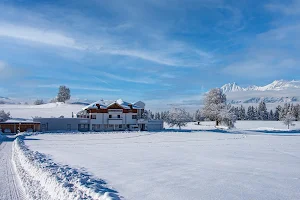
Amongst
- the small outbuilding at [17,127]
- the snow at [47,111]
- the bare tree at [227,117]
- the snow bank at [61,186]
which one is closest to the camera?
the snow bank at [61,186]

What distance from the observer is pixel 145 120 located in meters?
67.4

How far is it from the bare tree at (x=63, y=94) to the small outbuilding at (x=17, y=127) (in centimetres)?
7981

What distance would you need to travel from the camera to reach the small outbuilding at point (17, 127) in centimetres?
5547

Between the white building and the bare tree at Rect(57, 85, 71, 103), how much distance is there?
71932mm

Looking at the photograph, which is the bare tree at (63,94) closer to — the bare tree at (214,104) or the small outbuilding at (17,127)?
the small outbuilding at (17,127)

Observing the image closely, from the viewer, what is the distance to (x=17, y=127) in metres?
56.4

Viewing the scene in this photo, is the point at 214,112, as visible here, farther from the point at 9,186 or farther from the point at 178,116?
the point at 9,186

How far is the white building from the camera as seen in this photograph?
6488 centimetres

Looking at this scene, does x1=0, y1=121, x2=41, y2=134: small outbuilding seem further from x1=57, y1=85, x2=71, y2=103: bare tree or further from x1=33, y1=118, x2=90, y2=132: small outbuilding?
x1=57, y1=85, x2=71, y2=103: bare tree

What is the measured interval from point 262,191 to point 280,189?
0.88m

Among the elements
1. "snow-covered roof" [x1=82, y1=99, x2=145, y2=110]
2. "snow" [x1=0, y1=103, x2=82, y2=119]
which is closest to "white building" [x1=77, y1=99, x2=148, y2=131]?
"snow-covered roof" [x1=82, y1=99, x2=145, y2=110]

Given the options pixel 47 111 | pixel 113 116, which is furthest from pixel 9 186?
pixel 47 111

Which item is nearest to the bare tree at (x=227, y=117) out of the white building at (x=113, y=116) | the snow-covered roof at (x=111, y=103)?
the white building at (x=113, y=116)

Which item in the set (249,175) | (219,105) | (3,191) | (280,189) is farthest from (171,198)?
(219,105)
